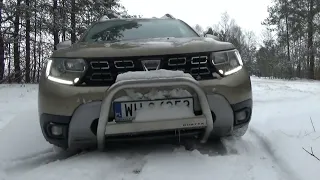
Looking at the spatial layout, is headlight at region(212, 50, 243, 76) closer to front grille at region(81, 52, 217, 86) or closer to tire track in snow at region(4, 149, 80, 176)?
front grille at region(81, 52, 217, 86)

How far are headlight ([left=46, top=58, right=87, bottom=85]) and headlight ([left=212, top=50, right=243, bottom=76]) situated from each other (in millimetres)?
1023

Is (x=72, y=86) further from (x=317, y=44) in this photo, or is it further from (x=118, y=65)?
(x=317, y=44)

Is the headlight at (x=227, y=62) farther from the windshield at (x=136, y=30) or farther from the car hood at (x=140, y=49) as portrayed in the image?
the windshield at (x=136, y=30)

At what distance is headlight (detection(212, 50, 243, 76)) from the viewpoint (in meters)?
2.55

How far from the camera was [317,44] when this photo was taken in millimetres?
29031

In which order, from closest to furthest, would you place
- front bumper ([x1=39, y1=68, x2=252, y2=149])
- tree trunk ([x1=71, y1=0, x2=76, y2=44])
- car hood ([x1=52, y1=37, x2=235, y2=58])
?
front bumper ([x1=39, y1=68, x2=252, y2=149]), car hood ([x1=52, y1=37, x2=235, y2=58]), tree trunk ([x1=71, y1=0, x2=76, y2=44])

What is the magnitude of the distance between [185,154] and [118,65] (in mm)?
893

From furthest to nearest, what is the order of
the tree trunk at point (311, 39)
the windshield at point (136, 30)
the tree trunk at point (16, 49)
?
the tree trunk at point (311, 39)
the tree trunk at point (16, 49)
the windshield at point (136, 30)

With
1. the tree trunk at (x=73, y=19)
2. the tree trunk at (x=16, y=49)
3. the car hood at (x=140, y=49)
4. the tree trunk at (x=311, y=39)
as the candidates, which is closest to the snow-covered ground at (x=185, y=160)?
the car hood at (x=140, y=49)

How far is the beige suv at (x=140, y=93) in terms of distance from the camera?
2.34 meters

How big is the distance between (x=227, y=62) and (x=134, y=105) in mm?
844

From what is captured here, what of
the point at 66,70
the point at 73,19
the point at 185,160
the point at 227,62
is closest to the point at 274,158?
the point at 185,160

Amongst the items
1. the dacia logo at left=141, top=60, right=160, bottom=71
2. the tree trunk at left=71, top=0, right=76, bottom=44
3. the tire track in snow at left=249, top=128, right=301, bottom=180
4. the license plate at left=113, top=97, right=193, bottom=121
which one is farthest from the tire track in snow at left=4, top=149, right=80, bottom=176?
the tree trunk at left=71, top=0, right=76, bottom=44

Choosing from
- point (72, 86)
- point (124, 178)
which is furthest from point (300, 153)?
point (72, 86)
